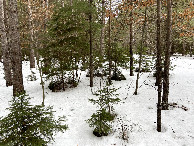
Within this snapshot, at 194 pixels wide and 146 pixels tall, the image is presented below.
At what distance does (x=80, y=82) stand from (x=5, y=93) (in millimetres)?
4786

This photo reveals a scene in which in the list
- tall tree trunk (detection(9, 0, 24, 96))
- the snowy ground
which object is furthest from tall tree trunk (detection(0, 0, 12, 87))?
tall tree trunk (detection(9, 0, 24, 96))

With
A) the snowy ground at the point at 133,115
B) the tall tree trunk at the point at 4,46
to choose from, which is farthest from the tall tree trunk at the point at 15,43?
the tall tree trunk at the point at 4,46

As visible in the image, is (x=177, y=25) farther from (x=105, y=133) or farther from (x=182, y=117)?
(x=105, y=133)

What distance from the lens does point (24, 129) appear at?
3.48 metres

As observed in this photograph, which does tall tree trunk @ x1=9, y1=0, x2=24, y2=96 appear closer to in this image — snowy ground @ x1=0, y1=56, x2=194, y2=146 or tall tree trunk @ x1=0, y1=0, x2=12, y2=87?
snowy ground @ x1=0, y1=56, x2=194, y2=146

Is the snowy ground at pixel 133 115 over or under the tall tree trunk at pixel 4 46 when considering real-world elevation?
under

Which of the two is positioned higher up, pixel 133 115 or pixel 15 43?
pixel 15 43

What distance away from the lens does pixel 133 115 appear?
21.9 ft

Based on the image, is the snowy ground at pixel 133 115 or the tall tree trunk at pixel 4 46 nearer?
the snowy ground at pixel 133 115

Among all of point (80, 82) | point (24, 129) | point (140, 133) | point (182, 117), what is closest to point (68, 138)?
point (24, 129)

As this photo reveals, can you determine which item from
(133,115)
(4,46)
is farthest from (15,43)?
(133,115)

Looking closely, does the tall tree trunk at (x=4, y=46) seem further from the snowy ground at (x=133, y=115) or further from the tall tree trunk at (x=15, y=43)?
the tall tree trunk at (x=15, y=43)

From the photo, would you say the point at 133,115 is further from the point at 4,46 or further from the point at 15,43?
the point at 4,46

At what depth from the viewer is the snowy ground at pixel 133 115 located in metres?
5.12
